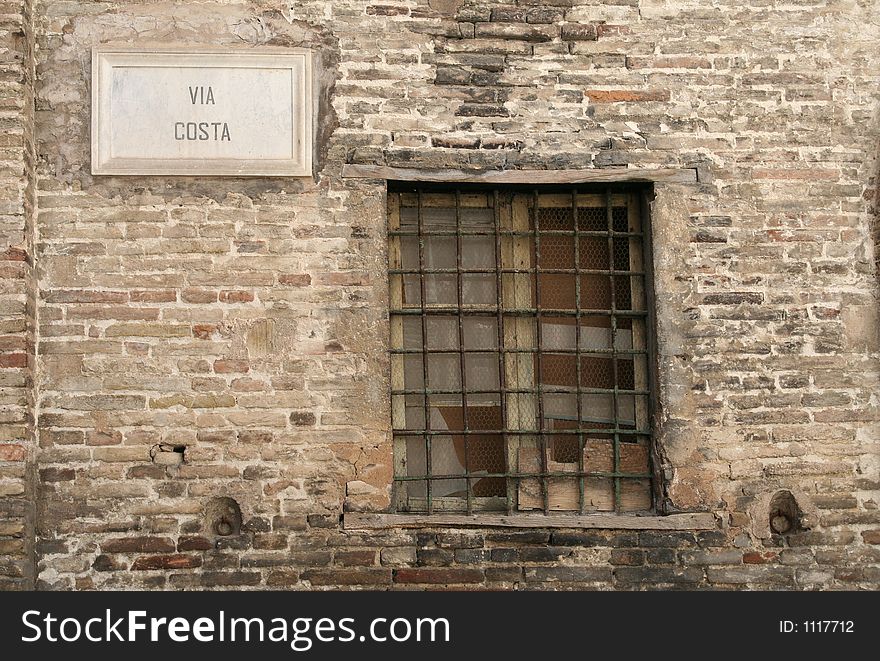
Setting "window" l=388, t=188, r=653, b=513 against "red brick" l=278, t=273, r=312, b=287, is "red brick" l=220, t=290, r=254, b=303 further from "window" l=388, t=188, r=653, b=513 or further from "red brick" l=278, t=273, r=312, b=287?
"window" l=388, t=188, r=653, b=513

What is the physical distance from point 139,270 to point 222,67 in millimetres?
1038

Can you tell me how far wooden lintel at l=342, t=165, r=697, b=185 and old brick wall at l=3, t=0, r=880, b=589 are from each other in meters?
0.05

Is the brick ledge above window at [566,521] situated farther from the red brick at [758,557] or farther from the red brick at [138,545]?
the red brick at [138,545]

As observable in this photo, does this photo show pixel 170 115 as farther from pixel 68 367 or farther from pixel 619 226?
pixel 619 226

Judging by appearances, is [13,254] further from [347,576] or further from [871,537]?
[871,537]

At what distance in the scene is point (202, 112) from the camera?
14.5 feet

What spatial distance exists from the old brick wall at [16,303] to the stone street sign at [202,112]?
1.05 feet

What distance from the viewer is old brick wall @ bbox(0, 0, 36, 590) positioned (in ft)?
13.3

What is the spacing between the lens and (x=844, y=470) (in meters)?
4.46

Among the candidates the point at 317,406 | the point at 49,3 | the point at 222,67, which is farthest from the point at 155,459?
the point at 49,3

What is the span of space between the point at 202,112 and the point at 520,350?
189 centimetres

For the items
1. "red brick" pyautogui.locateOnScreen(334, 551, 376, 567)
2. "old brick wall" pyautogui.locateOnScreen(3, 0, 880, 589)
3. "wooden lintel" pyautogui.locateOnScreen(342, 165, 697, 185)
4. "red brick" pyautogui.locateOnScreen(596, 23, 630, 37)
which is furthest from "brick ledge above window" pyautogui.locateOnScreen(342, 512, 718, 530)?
"red brick" pyautogui.locateOnScreen(596, 23, 630, 37)

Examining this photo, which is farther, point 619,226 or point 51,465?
point 619,226

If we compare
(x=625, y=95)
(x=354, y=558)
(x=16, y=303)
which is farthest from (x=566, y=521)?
(x=16, y=303)
